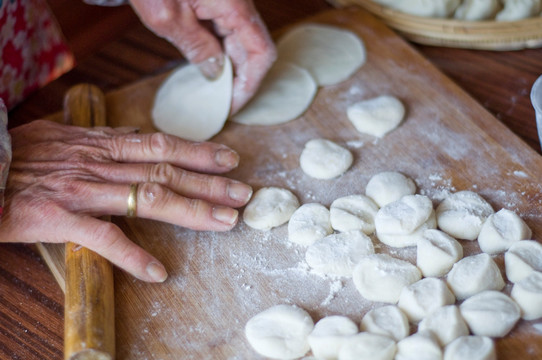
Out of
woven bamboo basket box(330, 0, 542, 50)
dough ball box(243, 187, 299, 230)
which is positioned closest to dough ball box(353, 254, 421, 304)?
dough ball box(243, 187, 299, 230)

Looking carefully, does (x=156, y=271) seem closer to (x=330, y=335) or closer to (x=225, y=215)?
(x=225, y=215)

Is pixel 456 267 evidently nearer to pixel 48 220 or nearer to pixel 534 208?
pixel 534 208

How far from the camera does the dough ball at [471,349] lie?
41.9 inches

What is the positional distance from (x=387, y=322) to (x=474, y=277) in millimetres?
203

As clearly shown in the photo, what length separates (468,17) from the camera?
1908 mm

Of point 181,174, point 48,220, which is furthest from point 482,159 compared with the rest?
point 48,220

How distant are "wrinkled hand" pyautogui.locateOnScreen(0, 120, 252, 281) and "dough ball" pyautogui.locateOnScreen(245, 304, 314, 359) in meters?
0.25

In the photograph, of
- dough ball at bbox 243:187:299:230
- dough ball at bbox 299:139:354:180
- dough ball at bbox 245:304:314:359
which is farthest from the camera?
dough ball at bbox 299:139:354:180

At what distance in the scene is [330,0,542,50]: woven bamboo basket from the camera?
184 cm

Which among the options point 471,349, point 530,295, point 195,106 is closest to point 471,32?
point 195,106

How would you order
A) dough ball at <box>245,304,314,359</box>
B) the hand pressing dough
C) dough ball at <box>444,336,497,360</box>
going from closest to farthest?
dough ball at <box>444,336,497,360</box> < dough ball at <box>245,304,314,359</box> < the hand pressing dough

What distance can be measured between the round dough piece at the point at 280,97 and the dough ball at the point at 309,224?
0.38 metres

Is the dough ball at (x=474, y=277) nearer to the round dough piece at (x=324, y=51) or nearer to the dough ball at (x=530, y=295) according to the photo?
the dough ball at (x=530, y=295)

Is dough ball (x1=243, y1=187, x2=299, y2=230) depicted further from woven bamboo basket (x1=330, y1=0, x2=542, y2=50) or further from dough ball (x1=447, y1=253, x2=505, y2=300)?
woven bamboo basket (x1=330, y1=0, x2=542, y2=50)
